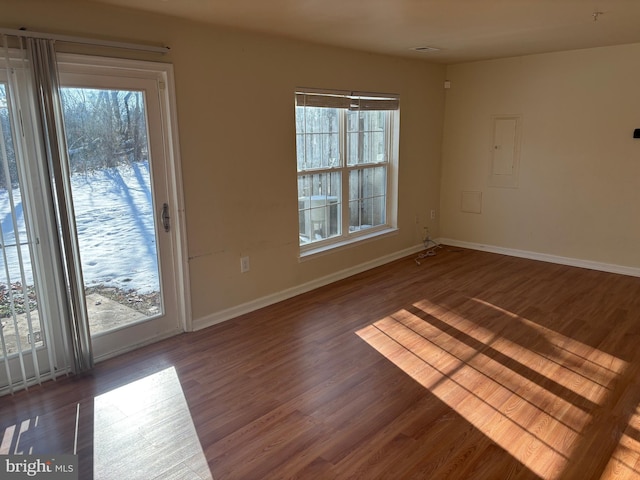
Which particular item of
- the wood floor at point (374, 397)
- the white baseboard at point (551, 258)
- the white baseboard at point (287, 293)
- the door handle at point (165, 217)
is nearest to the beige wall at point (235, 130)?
the white baseboard at point (287, 293)

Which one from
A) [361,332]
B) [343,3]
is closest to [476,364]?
[361,332]

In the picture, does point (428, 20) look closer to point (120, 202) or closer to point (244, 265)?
point (244, 265)

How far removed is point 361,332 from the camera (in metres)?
3.69

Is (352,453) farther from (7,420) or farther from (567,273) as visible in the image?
(567,273)

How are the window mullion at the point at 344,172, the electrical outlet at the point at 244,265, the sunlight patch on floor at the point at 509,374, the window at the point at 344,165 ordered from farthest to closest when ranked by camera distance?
the window mullion at the point at 344,172, the window at the point at 344,165, the electrical outlet at the point at 244,265, the sunlight patch on floor at the point at 509,374

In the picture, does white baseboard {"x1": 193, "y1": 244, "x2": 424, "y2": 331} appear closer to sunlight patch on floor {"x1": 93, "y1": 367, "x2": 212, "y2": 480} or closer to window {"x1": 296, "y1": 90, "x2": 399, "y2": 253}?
window {"x1": 296, "y1": 90, "x2": 399, "y2": 253}

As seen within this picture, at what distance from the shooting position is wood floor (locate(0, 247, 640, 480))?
2.26 meters

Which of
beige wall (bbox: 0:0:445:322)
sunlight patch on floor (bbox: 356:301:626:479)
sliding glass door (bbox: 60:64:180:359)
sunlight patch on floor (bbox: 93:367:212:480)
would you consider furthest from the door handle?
sunlight patch on floor (bbox: 356:301:626:479)

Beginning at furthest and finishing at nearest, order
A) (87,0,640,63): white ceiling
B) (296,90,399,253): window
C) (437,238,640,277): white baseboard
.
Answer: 1. (437,238,640,277): white baseboard
2. (296,90,399,253): window
3. (87,0,640,63): white ceiling

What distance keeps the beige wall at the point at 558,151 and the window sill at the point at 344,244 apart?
1.30 m

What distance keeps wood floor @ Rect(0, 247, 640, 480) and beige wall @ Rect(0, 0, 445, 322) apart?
0.44 m

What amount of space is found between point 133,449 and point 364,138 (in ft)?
12.6

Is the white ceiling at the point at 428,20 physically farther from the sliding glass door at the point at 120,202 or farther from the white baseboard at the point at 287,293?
the white baseboard at the point at 287,293

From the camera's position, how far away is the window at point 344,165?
4562 mm
